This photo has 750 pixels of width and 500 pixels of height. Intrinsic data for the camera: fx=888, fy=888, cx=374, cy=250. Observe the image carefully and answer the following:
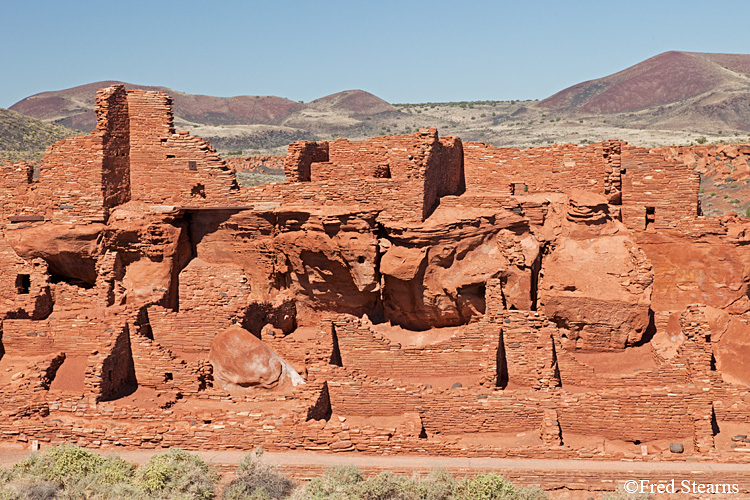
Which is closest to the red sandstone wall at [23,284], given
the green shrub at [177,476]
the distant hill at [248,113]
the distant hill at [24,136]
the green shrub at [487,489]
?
the green shrub at [177,476]

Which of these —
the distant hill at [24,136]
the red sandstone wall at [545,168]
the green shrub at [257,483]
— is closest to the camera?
the green shrub at [257,483]

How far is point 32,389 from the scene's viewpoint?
18.3m

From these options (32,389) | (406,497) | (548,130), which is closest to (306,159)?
(32,389)

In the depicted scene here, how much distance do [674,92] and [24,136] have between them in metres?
79.2

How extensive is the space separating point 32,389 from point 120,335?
2051 millimetres

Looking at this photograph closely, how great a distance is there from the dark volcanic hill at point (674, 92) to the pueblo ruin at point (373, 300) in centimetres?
6932

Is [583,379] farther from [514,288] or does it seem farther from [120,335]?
[120,335]

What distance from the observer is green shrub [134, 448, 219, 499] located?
1504 cm

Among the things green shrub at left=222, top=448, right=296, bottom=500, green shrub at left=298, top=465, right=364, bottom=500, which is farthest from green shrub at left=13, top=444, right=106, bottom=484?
green shrub at left=298, top=465, right=364, bottom=500

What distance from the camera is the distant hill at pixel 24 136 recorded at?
46.4 m

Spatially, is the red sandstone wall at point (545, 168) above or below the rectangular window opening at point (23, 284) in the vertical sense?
above

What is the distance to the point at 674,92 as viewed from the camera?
106562mm

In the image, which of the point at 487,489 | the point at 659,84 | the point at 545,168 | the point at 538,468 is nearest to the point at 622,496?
the point at 538,468

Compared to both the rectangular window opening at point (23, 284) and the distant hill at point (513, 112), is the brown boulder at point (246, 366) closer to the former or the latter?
the rectangular window opening at point (23, 284)
